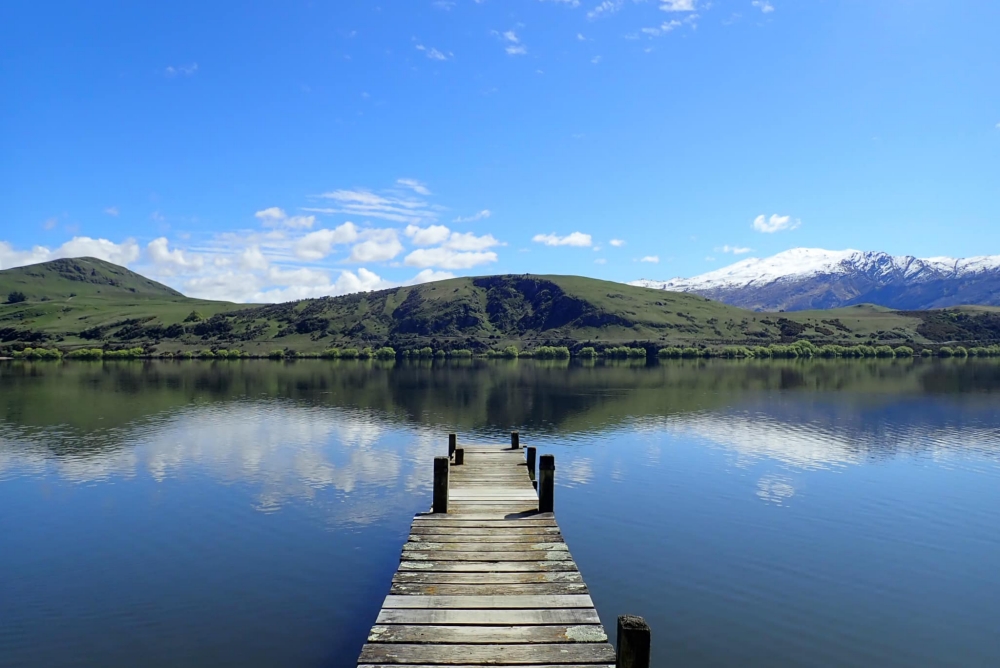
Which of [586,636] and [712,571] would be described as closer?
[586,636]

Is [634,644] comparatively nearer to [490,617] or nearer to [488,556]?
[490,617]

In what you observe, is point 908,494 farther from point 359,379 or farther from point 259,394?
point 359,379

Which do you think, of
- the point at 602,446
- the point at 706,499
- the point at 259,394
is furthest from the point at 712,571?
the point at 259,394

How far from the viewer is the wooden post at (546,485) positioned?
20.5 metres

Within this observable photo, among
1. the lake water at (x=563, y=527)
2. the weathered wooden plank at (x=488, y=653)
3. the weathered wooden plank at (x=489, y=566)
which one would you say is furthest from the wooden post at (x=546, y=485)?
the weathered wooden plank at (x=488, y=653)

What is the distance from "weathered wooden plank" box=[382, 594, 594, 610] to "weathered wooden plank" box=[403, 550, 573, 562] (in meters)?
2.31

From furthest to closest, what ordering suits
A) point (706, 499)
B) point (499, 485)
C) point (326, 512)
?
point (706, 499) → point (326, 512) → point (499, 485)

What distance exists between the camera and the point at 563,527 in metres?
26.3

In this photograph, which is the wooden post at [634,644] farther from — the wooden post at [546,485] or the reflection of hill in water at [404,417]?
the reflection of hill in water at [404,417]

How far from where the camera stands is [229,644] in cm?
1642

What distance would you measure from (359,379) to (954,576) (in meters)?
104

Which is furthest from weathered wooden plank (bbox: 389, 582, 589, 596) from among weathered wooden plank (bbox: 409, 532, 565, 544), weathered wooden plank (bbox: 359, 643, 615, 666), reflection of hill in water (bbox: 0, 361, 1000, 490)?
reflection of hill in water (bbox: 0, 361, 1000, 490)

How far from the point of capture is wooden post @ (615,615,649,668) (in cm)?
972

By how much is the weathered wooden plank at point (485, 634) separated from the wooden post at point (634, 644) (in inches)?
71.1
